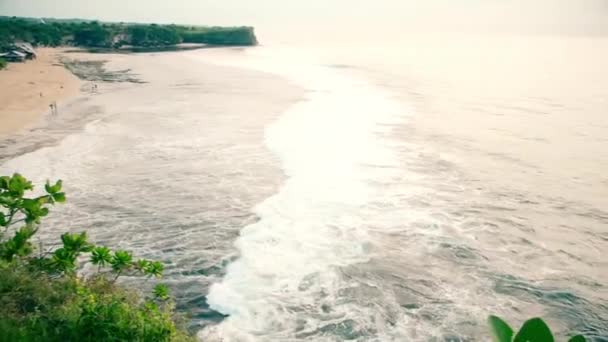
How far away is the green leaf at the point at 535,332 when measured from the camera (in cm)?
217

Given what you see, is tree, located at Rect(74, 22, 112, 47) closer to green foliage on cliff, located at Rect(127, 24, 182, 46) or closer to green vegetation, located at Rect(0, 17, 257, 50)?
green vegetation, located at Rect(0, 17, 257, 50)

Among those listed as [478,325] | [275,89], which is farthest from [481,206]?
[275,89]

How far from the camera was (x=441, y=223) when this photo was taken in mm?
11773

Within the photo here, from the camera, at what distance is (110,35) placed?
277 ft

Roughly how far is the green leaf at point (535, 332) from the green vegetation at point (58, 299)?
A: 14.9ft

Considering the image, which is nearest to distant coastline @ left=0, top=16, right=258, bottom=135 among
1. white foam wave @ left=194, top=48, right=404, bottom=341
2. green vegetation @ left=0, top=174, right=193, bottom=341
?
white foam wave @ left=194, top=48, right=404, bottom=341

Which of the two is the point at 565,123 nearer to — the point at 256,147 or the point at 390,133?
the point at 390,133

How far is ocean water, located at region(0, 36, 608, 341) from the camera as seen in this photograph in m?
8.23

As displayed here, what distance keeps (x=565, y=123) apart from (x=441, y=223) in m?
17.8

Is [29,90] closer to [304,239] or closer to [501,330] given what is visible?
[304,239]

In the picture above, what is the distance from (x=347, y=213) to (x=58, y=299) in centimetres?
761

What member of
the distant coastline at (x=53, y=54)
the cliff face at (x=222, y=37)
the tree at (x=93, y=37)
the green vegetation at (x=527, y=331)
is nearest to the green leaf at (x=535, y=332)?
the green vegetation at (x=527, y=331)

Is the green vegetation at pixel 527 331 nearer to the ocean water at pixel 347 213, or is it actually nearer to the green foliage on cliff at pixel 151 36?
the ocean water at pixel 347 213

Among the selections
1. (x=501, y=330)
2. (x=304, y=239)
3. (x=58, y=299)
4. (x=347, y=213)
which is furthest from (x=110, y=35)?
(x=501, y=330)
